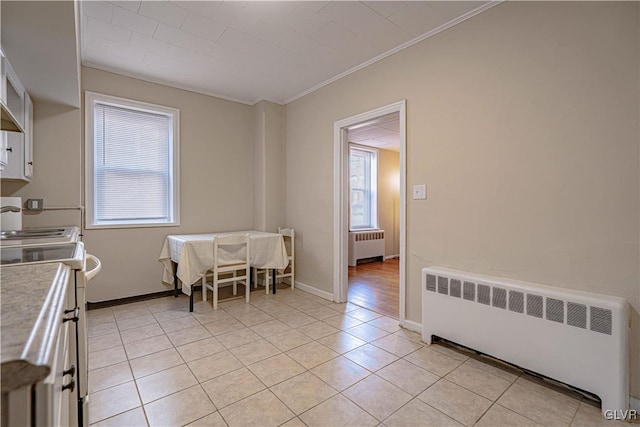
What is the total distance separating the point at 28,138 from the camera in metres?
2.48

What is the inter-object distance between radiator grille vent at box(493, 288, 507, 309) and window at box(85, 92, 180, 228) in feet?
11.5

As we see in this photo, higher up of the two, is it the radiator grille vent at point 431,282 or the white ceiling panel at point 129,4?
the white ceiling panel at point 129,4

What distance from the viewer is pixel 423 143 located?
8.84 feet

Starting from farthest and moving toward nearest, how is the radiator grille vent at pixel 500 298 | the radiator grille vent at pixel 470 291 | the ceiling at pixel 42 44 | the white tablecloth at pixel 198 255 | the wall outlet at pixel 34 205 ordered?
the white tablecloth at pixel 198 255 < the wall outlet at pixel 34 205 < the radiator grille vent at pixel 470 291 < the radiator grille vent at pixel 500 298 < the ceiling at pixel 42 44

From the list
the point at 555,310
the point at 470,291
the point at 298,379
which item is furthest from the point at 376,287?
the point at 555,310

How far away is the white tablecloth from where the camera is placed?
320 cm

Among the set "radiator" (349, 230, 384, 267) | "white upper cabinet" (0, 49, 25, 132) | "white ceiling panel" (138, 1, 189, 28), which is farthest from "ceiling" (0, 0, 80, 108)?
Answer: "radiator" (349, 230, 384, 267)

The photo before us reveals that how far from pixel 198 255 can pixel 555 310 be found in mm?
3044

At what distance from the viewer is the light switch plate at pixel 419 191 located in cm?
270

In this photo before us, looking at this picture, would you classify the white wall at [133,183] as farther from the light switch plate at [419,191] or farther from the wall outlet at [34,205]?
the light switch plate at [419,191]

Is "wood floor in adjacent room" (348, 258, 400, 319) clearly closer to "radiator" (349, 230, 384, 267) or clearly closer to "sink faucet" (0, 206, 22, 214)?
"radiator" (349, 230, 384, 267)

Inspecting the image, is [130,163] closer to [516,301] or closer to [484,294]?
[484,294]

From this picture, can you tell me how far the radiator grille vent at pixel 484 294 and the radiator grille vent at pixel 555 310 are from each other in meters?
0.34

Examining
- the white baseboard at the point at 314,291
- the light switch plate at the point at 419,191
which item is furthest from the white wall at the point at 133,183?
the light switch plate at the point at 419,191
